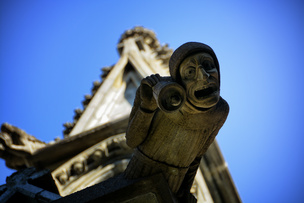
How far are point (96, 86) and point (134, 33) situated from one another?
4628 millimetres

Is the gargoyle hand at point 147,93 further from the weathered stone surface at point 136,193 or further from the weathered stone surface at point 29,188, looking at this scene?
the weathered stone surface at point 29,188

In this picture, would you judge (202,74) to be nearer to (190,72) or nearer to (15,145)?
(190,72)

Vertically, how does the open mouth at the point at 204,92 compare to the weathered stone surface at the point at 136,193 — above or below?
above

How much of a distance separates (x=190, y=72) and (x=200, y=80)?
103 millimetres

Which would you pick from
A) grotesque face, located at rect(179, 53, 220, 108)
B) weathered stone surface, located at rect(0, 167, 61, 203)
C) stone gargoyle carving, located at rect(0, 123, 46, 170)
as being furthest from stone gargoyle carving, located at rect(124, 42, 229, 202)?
stone gargoyle carving, located at rect(0, 123, 46, 170)

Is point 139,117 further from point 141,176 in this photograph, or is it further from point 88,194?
point 88,194

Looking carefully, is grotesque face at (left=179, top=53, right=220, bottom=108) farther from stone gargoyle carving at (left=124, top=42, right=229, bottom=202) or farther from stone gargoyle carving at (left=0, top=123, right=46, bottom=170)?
stone gargoyle carving at (left=0, top=123, right=46, bottom=170)

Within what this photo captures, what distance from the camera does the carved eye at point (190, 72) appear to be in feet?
6.23

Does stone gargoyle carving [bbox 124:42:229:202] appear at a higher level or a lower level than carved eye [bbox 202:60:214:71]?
lower

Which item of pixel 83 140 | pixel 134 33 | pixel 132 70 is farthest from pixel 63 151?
pixel 134 33

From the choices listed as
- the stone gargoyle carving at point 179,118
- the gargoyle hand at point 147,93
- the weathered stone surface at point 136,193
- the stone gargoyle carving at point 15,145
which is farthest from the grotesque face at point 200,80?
the stone gargoyle carving at point 15,145

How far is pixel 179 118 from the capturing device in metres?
1.96

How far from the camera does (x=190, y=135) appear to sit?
6.58 ft

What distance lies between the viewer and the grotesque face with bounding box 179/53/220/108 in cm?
186
